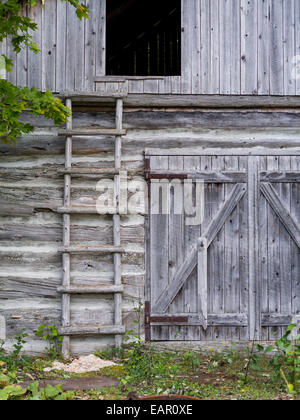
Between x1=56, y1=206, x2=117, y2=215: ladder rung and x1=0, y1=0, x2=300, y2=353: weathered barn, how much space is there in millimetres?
19

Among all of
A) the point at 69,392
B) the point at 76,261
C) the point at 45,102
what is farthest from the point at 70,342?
the point at 45,102

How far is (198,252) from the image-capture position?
6.05 metres

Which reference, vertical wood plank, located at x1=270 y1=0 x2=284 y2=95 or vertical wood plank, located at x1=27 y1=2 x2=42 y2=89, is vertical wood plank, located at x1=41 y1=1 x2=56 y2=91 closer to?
vertical wood plank, located at x1=27 y1=2 x2=42 y2=89

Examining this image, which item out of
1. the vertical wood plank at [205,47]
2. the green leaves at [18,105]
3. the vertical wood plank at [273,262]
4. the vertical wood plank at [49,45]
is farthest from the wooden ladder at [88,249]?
the vertical wood plank at [273,262]

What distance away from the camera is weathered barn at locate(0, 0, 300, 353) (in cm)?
597

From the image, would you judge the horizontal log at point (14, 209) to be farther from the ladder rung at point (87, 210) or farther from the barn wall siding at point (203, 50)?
the barn wall siding at point (203, 50)

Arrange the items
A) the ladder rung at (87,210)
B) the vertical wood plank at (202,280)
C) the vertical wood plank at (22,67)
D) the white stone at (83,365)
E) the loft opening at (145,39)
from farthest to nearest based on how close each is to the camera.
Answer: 1. the loft opening at (145,39)
2. the vertical wood plank at (22,67)
3. the vertical wood plank at (202,280)
4. the ladder rung at (87,210)
5. the white stone at (83,365)

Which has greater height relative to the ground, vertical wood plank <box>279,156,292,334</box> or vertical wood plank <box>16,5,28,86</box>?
vertical wood plank <box>16,5,28,86</box>

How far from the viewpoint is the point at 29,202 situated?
6086 mm

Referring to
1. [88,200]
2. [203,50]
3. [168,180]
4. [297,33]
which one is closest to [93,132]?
[88,200]

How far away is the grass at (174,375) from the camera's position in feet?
15.0

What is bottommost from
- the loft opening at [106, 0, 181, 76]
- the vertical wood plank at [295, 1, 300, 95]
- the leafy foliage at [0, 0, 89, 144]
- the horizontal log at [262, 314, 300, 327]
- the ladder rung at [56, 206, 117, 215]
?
the horizontal log at [262, 314, 300, 327]

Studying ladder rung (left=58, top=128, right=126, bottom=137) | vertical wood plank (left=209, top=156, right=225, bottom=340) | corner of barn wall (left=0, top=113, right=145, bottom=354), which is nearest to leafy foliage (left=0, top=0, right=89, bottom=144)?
ladder rung (left=58, top=128, right=126, bottom=137)

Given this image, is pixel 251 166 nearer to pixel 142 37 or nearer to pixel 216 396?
pixel 216 396
